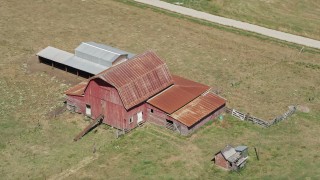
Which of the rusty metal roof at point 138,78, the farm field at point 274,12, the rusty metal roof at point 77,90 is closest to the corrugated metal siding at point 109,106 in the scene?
the rusty metal roof at point 138,78

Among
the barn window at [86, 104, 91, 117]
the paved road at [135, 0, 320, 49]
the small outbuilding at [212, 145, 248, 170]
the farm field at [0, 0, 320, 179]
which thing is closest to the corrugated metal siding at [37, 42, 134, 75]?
the farm field at [0, 0, 320, 179]

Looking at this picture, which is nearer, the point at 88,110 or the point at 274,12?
the point at 88,110

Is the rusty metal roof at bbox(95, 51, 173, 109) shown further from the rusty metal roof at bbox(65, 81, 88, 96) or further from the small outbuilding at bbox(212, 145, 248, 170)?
the small outbuilding at bbox(212, 145, 248, 170)

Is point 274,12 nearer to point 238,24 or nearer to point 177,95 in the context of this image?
point 238,24

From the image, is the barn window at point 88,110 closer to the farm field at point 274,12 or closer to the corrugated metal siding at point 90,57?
the corrugated metal siding at point 90,57

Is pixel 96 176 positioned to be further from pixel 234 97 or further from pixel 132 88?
pixel 234 97

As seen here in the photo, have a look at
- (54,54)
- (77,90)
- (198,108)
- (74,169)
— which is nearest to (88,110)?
(77,90)
